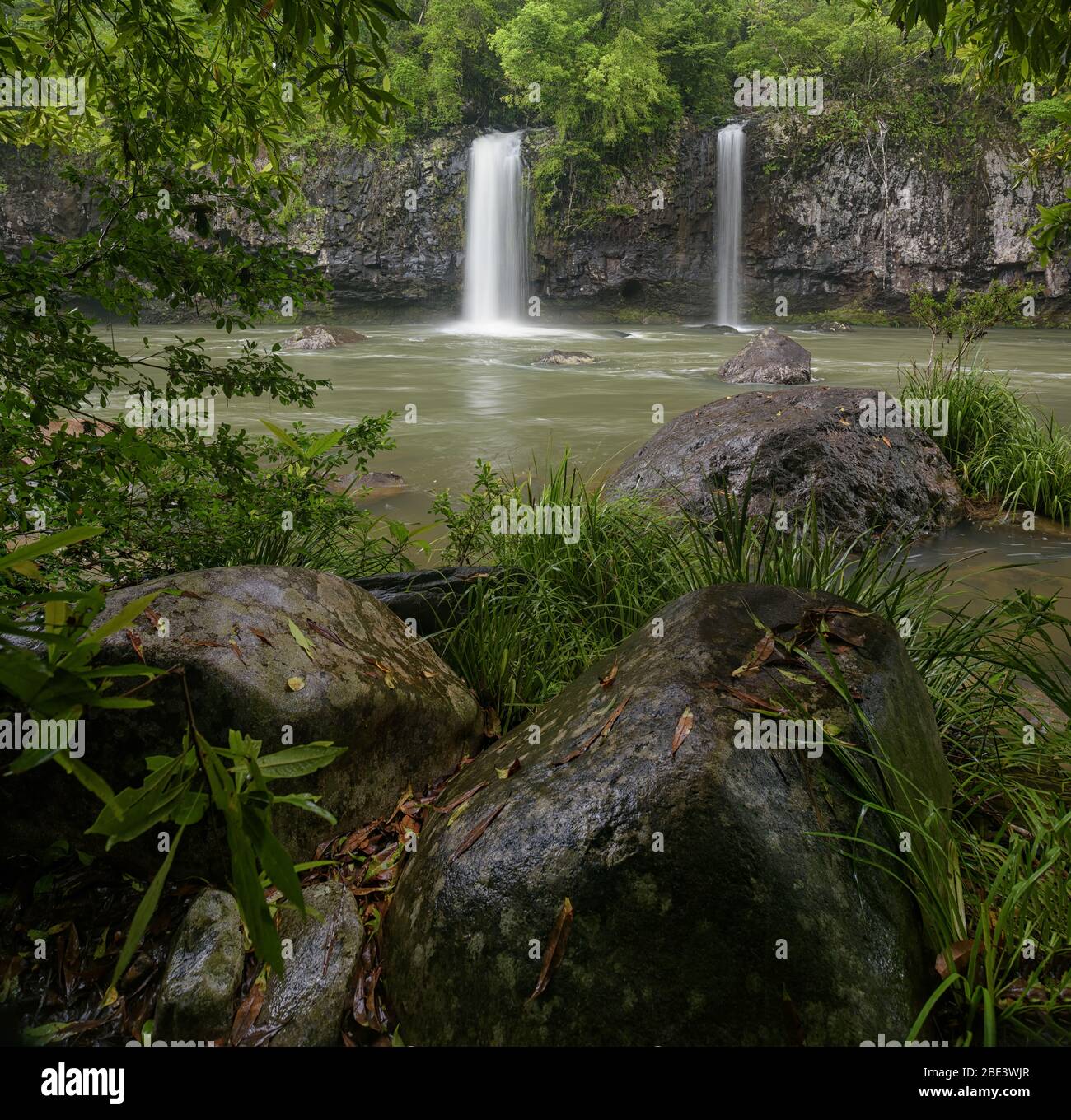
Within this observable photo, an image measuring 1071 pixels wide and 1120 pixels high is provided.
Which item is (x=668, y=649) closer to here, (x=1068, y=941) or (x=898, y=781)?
(x=898, y=781)

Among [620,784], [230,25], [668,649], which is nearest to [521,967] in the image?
[620,784]

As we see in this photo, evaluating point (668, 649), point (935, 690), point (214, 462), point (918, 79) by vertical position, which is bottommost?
point (935, 690)

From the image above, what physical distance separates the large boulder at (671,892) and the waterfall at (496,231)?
96.8ft

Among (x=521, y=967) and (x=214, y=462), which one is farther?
(x=214, y=462)

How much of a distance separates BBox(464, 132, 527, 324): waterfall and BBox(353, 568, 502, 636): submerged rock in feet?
90.2

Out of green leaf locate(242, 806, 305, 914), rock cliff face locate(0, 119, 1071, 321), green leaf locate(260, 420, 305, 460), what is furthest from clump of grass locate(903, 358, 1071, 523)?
rock cliff face locate(0, 119, 1071, 321)

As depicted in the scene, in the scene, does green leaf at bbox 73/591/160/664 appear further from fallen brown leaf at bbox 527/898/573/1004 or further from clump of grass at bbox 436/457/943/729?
clump of grass at bbox 436/457/943/729

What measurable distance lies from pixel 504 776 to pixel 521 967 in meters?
0.57

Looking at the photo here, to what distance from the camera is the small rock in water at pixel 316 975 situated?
7.32 ft

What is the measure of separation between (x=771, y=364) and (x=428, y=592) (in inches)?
487

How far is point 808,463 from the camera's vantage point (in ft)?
22.1

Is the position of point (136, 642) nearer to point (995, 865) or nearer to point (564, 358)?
point (995, 865)

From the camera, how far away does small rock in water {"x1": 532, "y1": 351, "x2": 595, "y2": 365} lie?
18.8m
